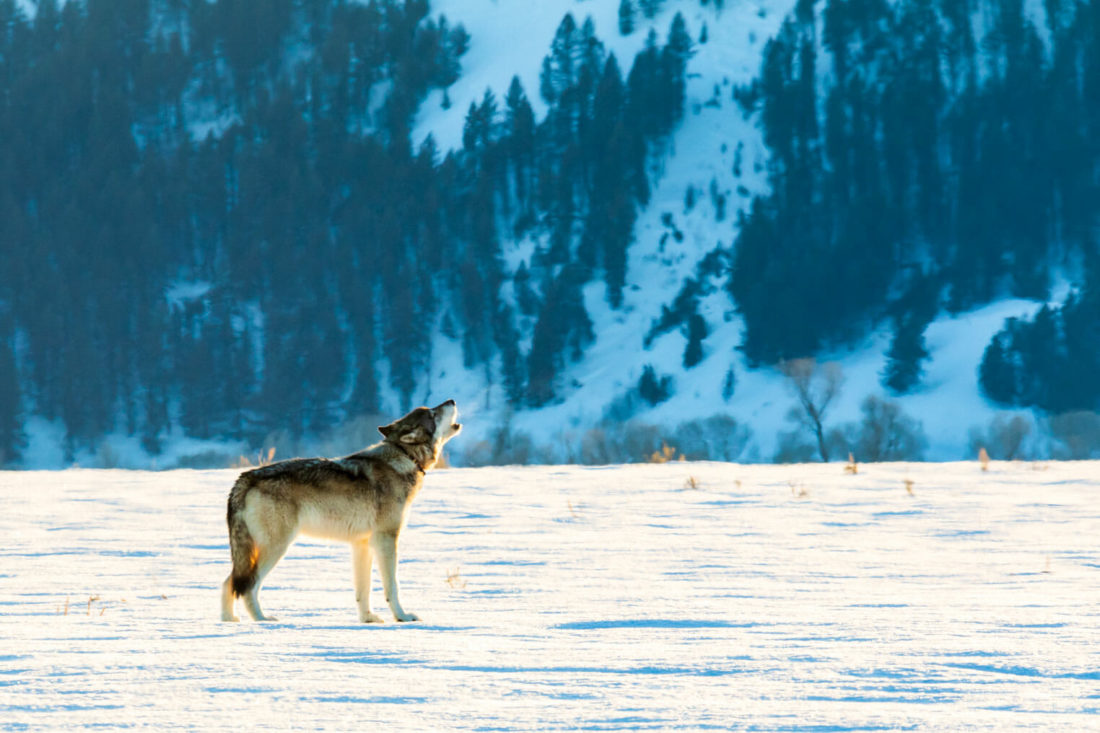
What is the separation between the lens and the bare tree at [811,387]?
72.5m

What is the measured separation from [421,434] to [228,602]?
1197 mm

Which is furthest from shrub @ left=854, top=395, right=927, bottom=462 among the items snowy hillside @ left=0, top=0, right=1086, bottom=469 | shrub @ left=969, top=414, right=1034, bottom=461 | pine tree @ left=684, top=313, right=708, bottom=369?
pine tree @ left=684, top=313, right=708, bottom=369

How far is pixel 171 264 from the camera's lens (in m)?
111

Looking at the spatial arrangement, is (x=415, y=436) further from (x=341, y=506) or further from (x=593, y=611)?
(x=593, y=611)

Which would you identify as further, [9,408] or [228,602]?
[9,408]

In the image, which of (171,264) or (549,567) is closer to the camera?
(549,567)

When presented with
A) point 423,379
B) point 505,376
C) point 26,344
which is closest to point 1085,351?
point 505,376

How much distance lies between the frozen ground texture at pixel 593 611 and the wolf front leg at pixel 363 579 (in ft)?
0.82

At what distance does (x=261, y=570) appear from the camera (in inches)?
211

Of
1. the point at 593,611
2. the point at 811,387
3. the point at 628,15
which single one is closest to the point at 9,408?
the point at 811,387

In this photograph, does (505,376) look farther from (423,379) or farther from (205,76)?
(205,76)

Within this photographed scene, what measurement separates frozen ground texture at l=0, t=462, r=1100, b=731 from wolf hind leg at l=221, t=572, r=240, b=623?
0.17 m

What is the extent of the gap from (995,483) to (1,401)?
97.2 meters

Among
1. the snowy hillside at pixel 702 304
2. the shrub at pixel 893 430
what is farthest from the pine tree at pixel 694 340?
the shrub at pixel 893 430
